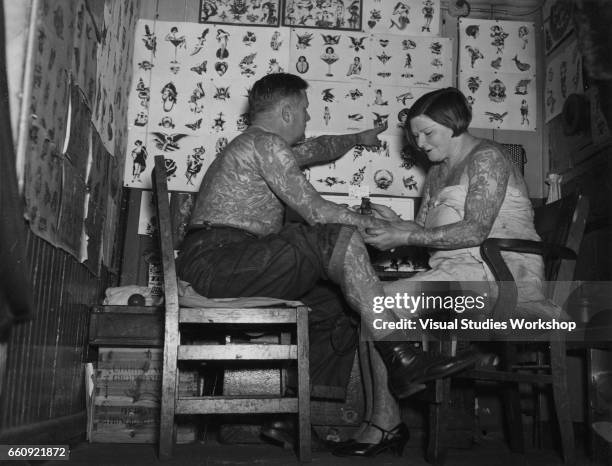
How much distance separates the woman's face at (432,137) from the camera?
3.06 metres

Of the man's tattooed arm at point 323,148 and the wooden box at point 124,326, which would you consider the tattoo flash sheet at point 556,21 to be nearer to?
the man's tattooed arm at point 323,148

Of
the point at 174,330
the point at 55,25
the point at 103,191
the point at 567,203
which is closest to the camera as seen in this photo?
the point at 55,25

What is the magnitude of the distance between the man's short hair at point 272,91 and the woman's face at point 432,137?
0.57m

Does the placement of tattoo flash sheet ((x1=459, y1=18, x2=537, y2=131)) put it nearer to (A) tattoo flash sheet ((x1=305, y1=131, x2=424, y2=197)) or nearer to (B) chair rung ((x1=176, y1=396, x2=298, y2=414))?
(A) tattoo flash sheet ((x1=305, y1=131, x2=424, y2=197))

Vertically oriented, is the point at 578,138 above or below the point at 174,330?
above

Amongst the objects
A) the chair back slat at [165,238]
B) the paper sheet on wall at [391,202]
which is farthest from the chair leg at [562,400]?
the chair back slat at [165,238]

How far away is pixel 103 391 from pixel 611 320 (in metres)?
2.23

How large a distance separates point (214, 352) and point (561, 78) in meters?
2.46

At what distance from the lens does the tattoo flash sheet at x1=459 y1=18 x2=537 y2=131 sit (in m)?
3.73

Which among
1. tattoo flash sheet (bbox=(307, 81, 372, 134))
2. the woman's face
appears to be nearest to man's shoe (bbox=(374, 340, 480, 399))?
the woman's face

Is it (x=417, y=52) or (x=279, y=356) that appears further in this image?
(x=417, y=52)

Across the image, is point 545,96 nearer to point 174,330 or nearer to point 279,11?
point 279,11

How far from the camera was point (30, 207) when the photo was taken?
1903 mm

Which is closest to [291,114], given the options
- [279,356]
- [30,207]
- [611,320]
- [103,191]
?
[103,191]
